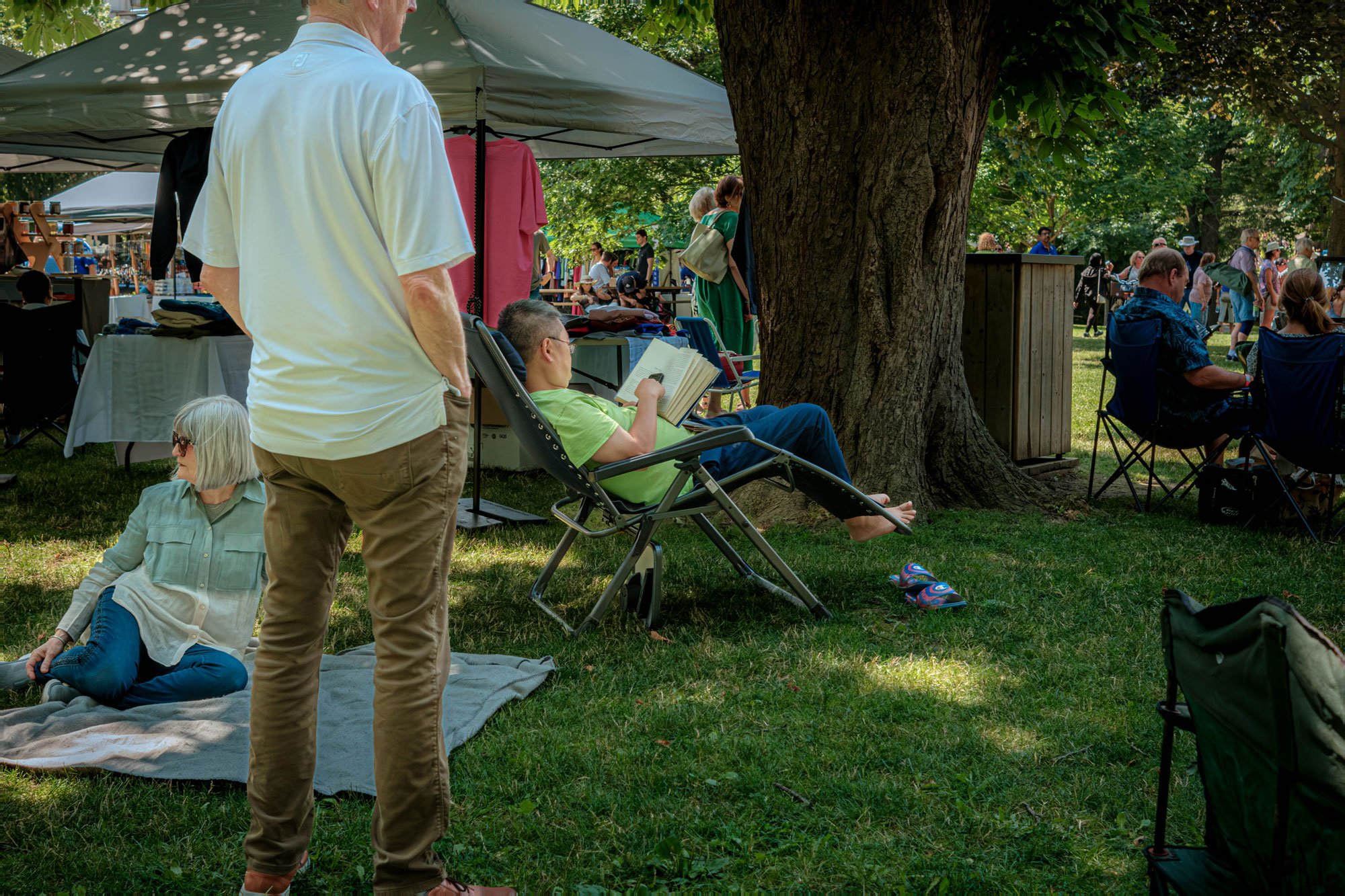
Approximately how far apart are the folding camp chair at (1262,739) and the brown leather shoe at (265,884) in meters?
1.76

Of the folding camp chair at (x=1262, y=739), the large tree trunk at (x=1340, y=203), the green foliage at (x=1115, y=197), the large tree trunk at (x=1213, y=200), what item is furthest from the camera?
the large tree trunk at (x=1213, y=200)

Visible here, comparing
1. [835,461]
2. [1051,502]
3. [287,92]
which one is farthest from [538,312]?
[1051,502]

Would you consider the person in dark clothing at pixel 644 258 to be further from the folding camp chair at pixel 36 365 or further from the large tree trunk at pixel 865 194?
the large tree trunk at pixel 865 194

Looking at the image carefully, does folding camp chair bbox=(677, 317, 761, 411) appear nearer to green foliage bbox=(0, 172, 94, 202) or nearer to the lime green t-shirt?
the lime green t-shirt

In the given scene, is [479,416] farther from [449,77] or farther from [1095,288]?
[1095,288]

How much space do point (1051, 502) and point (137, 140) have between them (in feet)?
23.2

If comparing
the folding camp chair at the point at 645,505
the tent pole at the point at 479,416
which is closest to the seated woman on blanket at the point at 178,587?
the folding camp chair at the point at 645,505

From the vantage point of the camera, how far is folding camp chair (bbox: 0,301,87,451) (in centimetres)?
832

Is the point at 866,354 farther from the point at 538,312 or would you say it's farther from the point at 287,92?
the point at 287,92

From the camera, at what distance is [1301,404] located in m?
5.99

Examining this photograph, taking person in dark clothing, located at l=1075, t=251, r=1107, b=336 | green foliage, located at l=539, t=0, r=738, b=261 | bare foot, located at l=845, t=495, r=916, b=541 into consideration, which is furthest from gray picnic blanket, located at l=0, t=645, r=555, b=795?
person in dark clothing, located at l=1075, t=251, r=1107, b=336

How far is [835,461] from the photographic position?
4906 mm

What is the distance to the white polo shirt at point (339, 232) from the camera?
6.93 ft

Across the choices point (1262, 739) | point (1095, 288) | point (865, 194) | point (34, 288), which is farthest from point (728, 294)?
point (1095, 288)
